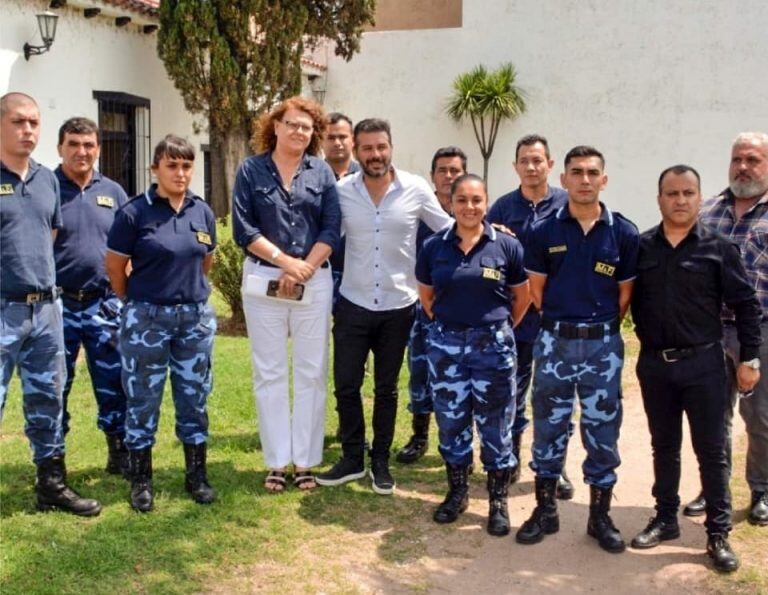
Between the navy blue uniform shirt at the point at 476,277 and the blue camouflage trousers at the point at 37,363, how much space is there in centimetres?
197

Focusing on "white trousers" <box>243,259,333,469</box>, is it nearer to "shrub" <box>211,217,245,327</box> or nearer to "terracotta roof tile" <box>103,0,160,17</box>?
"shrub" <box>211,217,245,327</box>

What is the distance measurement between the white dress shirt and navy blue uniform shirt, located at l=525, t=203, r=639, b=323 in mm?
861

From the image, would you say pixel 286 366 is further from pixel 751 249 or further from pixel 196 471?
pixel 751 249

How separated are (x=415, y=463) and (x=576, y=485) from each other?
1.04 meters

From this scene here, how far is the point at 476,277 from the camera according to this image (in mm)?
4379

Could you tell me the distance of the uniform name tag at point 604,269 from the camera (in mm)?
4156

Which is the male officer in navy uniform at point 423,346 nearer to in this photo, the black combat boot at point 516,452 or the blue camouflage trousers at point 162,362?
the black combat boot at point 516,452

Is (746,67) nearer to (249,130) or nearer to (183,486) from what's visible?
(249,130)

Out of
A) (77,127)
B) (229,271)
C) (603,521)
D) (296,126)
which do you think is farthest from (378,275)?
(229,271)


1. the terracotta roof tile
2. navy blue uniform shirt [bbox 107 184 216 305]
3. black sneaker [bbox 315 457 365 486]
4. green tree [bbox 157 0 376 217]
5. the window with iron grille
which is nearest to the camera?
navy blue uniform shirt [bbox 107 184 216 305]

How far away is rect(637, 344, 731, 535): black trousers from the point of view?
13.4 ft

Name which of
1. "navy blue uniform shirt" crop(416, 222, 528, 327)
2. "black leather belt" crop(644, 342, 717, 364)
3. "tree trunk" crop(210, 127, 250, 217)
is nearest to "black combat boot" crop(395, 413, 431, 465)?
"navy blue uniform shirt" crop(416, 222, 528, 327)

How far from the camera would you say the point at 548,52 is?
1803 centimetres

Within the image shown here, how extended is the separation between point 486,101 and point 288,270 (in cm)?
1406
